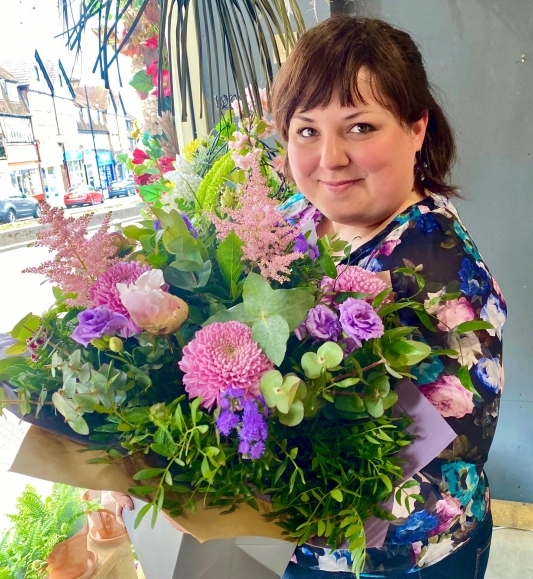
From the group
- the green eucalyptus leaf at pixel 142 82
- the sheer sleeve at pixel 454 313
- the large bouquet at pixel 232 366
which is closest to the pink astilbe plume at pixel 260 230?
the large bouquet at pixel 232 366

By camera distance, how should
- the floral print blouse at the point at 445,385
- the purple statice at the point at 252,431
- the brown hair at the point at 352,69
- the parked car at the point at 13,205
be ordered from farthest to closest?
the parked car at the point at 13,205 < the brown hair at the point at 352,69 < the floral print blouse at the point at 445,385 < the purple statice at the point at 252,431

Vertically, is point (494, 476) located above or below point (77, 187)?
below

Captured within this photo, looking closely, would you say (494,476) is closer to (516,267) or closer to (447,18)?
(516,267)

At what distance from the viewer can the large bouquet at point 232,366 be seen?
490 mm

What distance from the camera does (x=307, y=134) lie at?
833 mm

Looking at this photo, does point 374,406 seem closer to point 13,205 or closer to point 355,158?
point 355,158

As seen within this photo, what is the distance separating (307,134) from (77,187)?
705mm

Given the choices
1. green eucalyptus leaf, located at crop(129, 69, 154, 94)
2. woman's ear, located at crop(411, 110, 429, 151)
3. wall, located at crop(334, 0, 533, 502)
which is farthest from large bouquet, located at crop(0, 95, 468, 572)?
wall, located at crop(334, 0, 533, 502)

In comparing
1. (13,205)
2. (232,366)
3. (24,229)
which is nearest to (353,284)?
(232,366)

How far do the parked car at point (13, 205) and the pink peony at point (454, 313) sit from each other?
89 cm

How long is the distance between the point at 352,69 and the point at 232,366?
53 cm

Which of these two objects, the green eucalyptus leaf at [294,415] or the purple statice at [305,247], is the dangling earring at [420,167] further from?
the green eucalyptus leaf at [294,415]

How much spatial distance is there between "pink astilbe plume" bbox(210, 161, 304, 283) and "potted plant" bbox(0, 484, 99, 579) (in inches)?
36.5

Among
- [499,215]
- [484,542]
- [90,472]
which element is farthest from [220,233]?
[499,215]
